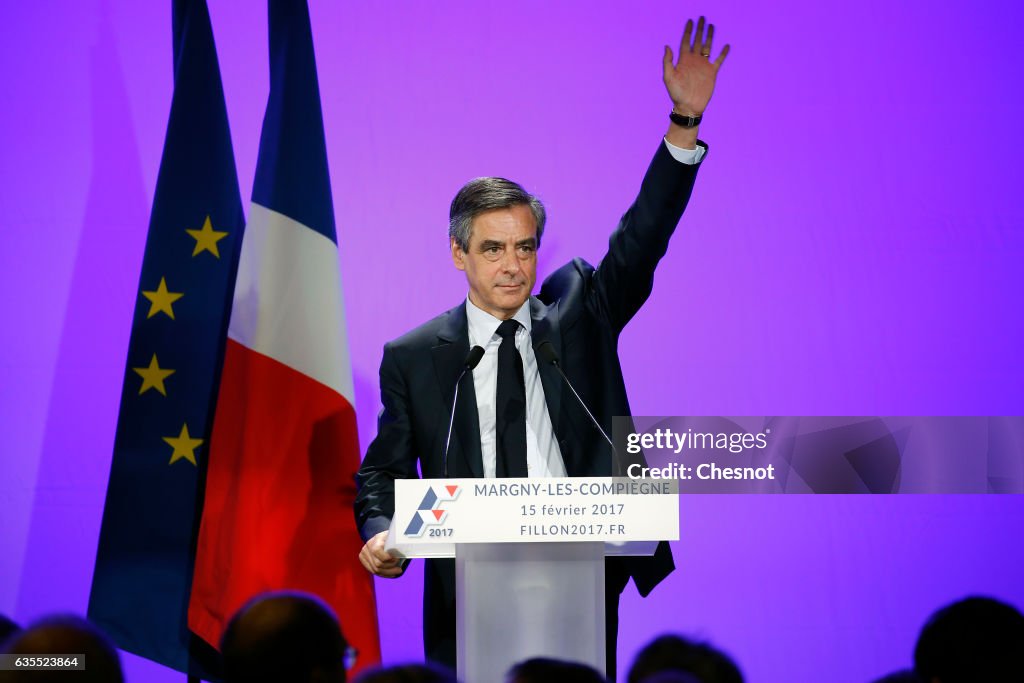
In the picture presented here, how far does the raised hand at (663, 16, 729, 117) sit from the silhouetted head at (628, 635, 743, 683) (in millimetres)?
1775

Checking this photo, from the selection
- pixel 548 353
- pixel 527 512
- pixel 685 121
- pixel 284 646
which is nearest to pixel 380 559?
pixel 527 512

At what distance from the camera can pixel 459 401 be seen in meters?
3.54

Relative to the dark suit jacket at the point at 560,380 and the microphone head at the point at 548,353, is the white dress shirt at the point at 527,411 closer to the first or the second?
the dark suit jacket at the point at 560,380

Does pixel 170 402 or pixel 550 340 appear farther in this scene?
pixel 170 402

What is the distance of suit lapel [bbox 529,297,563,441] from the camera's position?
3531mm

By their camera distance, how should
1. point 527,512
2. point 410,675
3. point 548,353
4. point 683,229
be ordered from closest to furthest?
1. point 410,675
2. point 527,512
3. point 548,353
4. point 683,229

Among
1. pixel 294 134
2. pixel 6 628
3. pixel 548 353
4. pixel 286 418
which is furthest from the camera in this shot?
pixel 294 134

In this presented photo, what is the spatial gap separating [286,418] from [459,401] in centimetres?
94

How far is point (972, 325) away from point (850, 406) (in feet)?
2.00

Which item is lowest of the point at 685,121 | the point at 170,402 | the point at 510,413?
the point at 510,413

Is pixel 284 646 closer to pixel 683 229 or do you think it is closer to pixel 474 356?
pixel 474 356

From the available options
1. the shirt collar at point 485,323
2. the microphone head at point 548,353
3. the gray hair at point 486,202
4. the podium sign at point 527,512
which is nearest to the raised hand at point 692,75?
the gray hair at point 486,202

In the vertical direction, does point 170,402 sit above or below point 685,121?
below

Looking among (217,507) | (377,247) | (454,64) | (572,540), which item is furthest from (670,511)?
(454,64)
